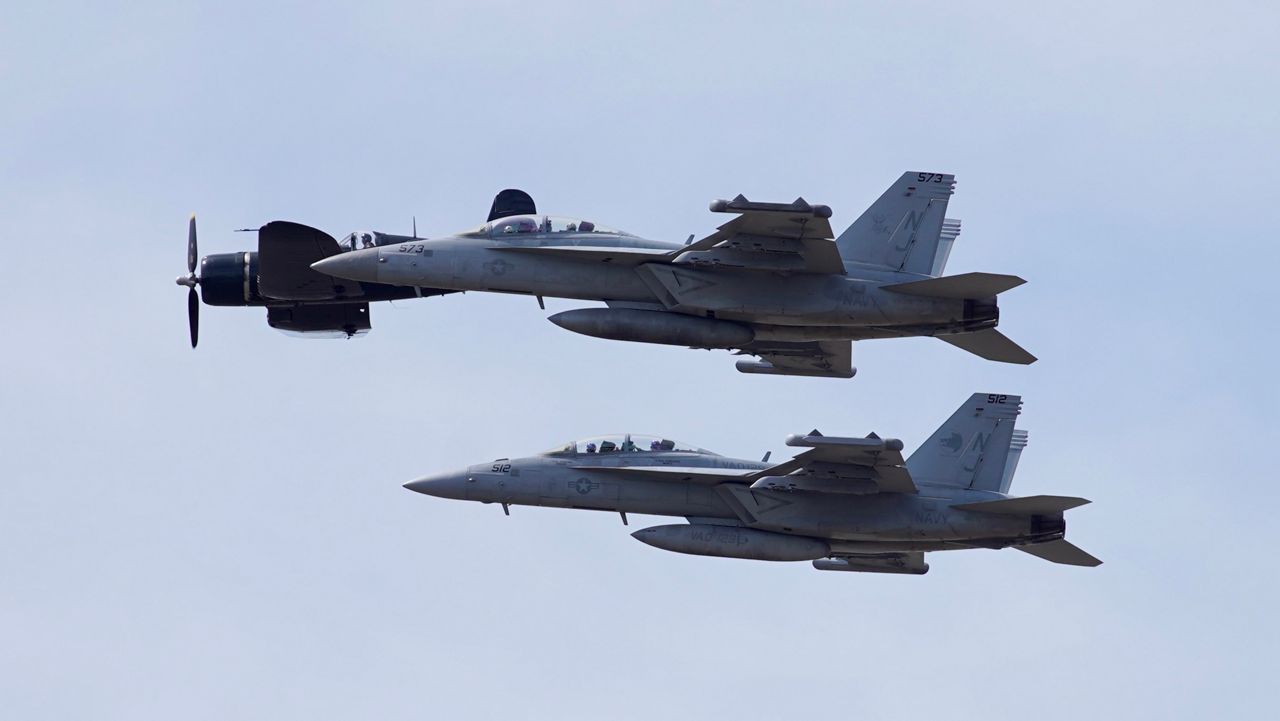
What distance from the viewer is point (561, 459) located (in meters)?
45.5

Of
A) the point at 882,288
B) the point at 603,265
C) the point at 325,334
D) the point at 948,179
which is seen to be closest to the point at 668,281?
the point at 603,265

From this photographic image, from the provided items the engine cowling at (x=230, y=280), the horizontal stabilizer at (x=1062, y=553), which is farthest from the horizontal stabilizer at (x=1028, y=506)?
the engine cowling at (x=230, y=280)

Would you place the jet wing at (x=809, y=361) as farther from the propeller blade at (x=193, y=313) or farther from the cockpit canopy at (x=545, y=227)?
the propeller blade at (x=193, y=313)

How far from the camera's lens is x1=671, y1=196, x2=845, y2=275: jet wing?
128ft

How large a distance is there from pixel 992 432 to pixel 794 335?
237 inches

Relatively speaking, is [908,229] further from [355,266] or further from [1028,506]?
[355,266]

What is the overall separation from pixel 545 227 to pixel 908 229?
8251 millimetres

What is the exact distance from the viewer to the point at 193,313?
48625mm

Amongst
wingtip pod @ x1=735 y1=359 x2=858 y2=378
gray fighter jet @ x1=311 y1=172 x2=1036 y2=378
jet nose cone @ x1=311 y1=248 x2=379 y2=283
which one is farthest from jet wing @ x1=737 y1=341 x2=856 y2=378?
jet nose cone @ x1=311 y1=248 x2=379 y2=283

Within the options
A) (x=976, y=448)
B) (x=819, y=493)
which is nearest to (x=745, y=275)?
(x=819, y=493)

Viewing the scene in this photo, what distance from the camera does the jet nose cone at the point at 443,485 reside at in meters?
45.4

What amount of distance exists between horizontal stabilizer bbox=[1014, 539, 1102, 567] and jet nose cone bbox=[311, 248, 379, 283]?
635 inches

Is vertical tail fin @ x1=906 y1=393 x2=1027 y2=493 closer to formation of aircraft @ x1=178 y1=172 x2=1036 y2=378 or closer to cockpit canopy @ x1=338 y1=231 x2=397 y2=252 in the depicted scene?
formation of aircraft @ x1=178 y1=172 x2=1036 y2=378

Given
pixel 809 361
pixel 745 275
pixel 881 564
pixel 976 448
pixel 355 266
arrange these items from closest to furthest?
pixel 745 275
pixel 355 266
pixel 976 448
pixel 881 564
pixel 809 361
